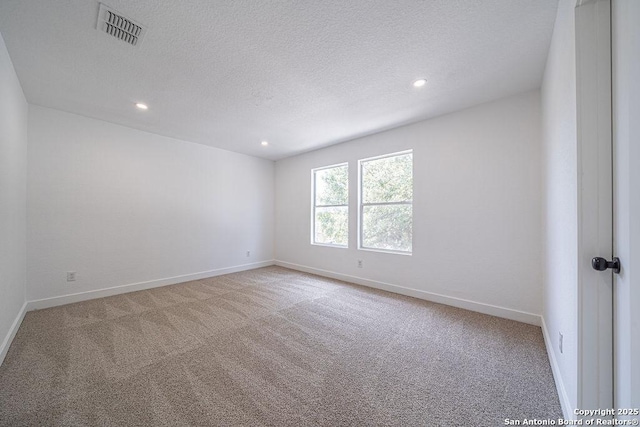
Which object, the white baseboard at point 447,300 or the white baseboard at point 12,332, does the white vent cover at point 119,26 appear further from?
the white baseboard at point 447,300

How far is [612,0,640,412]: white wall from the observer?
899mm

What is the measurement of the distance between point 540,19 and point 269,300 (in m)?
3.82

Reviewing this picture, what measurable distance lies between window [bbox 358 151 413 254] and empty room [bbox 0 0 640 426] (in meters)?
0.04

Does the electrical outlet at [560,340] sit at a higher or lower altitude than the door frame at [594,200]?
lower

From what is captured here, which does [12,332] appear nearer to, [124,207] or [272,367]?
→ [124,207]

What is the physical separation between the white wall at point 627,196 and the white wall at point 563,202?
0.14 meters

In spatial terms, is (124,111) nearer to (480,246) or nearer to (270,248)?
(270,248)

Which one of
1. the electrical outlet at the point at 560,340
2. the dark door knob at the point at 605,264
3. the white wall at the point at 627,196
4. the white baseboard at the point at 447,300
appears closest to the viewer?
the white wall at the point at 627,196

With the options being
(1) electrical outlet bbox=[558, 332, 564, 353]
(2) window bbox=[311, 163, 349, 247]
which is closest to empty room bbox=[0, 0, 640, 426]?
(1) electrical outlet bbox=[558, 332, 564, 353]

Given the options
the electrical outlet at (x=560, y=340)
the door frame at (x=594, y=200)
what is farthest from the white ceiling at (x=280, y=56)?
the electrical outlet at (x=560, y=340)

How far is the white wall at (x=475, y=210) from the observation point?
8.54 feet

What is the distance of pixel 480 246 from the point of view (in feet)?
9.52

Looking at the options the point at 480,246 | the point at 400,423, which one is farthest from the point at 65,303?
the point at 480,246

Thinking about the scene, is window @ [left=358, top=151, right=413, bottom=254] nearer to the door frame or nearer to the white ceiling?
the white ceiling
